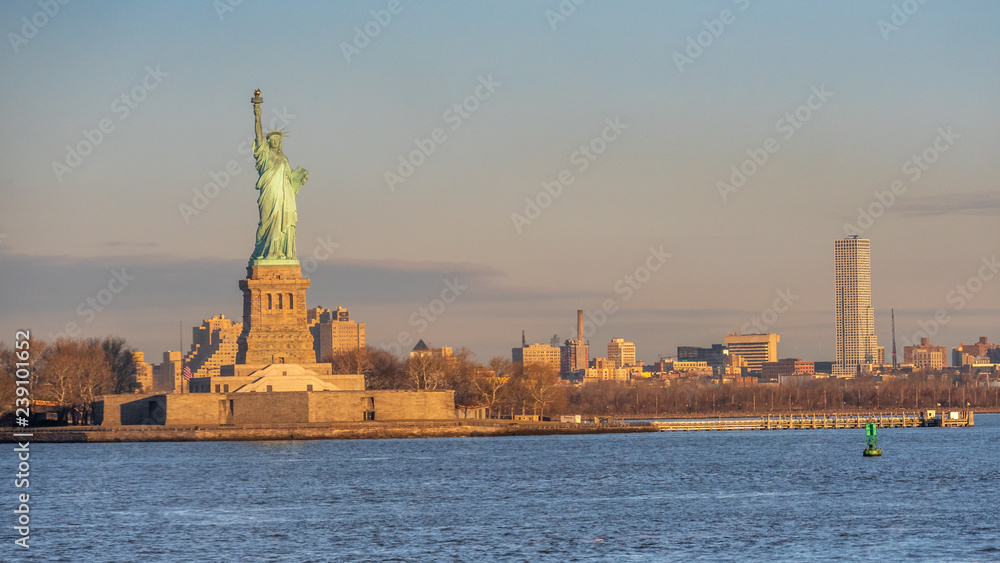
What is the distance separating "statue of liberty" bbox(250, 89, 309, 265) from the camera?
10000cm

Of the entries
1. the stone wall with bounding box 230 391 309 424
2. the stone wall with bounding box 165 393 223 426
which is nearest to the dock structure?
the stone wall with bounding box 230 391 309 424

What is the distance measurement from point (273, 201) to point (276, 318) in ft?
24.8

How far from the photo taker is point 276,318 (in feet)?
327

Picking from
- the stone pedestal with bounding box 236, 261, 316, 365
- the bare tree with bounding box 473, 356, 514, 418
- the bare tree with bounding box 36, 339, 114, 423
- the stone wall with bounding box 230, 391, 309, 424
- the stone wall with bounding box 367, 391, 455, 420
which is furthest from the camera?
the bare tree with bounding box 473, 356, 514, 418

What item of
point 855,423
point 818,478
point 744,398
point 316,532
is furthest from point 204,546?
point 744,398

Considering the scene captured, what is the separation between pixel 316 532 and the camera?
4628cm

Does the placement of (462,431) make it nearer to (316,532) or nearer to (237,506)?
(237,506)

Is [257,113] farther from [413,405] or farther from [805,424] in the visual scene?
[805,424]

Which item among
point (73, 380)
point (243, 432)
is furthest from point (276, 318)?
point (73, 380)

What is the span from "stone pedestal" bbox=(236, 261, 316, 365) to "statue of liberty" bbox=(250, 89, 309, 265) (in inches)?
40.8

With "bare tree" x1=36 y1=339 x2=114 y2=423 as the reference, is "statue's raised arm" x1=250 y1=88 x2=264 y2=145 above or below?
above

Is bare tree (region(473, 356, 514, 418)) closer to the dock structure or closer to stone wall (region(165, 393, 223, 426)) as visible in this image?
the dock structure

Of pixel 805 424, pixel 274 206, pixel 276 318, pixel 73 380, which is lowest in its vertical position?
pixel 805 424

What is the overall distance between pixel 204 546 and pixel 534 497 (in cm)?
1588
